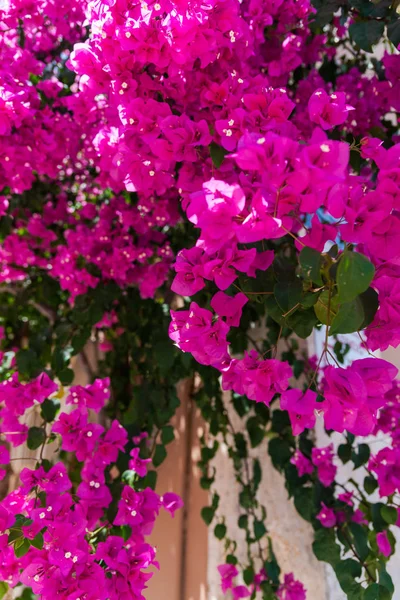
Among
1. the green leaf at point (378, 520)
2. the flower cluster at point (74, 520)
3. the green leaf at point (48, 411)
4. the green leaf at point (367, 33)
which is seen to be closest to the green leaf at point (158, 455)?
the flower cluster at point (74, 520)

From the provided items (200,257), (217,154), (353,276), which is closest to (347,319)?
(353,276)

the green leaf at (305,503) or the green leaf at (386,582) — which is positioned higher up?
the green leaf at (305,503)

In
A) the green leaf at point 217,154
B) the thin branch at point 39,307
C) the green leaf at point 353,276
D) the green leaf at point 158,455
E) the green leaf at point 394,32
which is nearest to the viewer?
the green leaf at point 353,276

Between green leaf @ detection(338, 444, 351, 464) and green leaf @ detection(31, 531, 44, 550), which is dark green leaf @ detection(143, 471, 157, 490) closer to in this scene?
green leaf @ detection(31, 531, 44, 550)

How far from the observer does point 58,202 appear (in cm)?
171

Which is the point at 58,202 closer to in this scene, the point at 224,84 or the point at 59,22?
the point at 59,22

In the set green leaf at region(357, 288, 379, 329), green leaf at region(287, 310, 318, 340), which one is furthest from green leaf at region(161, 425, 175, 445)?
green leaf at region(357, 288, 379, 329)

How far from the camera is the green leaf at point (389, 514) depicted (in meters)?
1.02

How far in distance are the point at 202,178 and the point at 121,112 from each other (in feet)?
0.51

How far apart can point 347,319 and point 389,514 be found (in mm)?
676

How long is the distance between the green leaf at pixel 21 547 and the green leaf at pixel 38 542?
0.03m

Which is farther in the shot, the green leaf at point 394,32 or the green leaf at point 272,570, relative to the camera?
the green leaf at point 272,570

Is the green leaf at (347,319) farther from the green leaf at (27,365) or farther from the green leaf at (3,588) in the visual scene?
the green leaf at (27,365)

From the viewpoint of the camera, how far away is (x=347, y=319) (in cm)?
53
